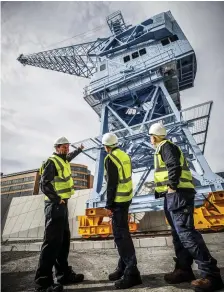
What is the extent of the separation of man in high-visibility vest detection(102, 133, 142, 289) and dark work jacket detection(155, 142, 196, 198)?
0.61 m

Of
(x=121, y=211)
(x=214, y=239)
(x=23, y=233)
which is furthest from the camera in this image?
(x=23, y=233)

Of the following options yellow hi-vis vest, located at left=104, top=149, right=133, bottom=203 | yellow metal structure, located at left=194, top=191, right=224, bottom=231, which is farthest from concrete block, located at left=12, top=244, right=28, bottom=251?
yellow metal structure, located at left=194, top=191, right=224, bottom=231

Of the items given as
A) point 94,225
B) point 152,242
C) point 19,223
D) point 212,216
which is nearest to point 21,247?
point 94,225

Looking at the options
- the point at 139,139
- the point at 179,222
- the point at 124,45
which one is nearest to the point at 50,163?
the point at 179,222

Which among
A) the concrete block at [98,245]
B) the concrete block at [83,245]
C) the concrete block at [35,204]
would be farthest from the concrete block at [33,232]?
the concrete block at [98,245]

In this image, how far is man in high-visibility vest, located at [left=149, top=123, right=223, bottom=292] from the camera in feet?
6.41

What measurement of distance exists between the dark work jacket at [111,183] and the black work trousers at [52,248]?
2.13 feet

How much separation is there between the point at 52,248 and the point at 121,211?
0.97 meters

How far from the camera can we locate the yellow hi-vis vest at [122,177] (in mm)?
2637

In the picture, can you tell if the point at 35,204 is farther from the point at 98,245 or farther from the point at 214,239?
the point at 214,239

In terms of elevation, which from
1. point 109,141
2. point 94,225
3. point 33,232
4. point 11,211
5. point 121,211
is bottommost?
point 121,211

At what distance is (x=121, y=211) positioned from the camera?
258 centimetres

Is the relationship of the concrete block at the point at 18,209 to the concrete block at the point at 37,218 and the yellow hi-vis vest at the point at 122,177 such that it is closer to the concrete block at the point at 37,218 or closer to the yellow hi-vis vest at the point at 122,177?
the concrete block at the point at 37,218

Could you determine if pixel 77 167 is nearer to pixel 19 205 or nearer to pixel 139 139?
pixel 19 205
